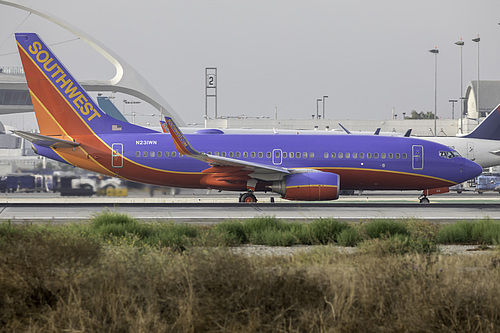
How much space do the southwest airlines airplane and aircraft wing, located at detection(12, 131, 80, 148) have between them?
0.05 meters

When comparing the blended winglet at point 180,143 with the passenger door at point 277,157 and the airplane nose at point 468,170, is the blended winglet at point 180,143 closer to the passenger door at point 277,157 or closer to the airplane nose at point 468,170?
the passenger door at point 277,157

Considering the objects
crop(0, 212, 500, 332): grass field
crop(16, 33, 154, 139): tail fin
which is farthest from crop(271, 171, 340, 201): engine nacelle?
crop(0, 212, 500, 332): grass field

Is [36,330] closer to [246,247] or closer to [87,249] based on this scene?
[87,249]

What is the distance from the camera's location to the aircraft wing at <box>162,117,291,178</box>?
27.7m

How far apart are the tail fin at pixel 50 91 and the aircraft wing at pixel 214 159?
5.34 metres

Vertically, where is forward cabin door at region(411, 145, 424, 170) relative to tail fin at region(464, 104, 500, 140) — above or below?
below

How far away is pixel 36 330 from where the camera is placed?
8109 millimetres

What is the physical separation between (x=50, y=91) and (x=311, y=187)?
43.7 ft

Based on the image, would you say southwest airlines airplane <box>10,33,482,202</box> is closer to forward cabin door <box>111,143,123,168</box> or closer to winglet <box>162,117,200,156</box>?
forward cabin door <box>111,143,123,168</box>

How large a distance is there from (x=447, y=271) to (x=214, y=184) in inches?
836

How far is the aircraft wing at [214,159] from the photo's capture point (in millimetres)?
27652

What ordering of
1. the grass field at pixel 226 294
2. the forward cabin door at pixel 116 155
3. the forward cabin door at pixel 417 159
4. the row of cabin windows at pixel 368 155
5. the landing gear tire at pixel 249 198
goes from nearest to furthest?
the grass field at pixel 226 294, the forward cabin door at pixel 116 155, the landing gear tire at pixel 249 198, the row of cabin windows at pixel 368 155, the forward cabin door at pixel 417 159

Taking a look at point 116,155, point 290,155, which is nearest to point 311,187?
point 290,155

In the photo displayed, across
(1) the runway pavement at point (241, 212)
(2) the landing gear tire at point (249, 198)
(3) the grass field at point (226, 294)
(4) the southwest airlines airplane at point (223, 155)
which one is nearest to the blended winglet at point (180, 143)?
(4) the southwest airlines airplane at point (223, 155)
